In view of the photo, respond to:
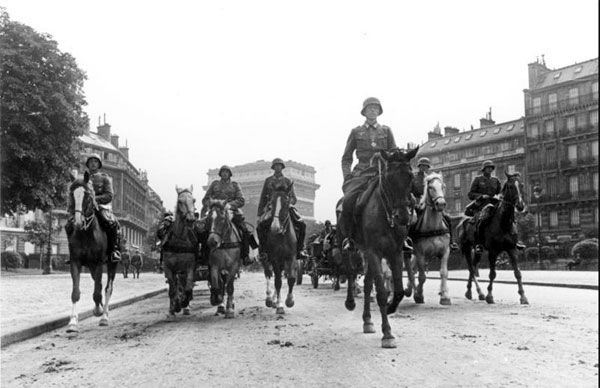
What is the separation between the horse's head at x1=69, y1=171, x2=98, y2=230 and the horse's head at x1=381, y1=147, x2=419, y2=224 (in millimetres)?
5234

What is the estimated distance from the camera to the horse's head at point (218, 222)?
36.5ft

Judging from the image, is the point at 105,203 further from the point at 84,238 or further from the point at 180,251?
the point at 180,251

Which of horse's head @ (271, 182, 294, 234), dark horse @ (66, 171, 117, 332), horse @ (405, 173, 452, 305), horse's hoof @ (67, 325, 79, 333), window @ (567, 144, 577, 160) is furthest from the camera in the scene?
horse @ (405, 173, 452, 305)

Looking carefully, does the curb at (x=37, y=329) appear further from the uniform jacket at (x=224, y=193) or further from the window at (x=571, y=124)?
the window at (x=571, y=124)

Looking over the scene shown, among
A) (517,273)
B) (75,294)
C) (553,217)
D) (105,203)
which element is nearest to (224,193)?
(105,203)

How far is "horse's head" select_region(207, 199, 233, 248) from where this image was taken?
11.1 meters

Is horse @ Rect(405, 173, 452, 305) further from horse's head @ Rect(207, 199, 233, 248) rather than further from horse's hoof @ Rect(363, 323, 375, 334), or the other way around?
horse's hoof @ Rect(363, 323, 375, 334)

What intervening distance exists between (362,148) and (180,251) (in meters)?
4.28

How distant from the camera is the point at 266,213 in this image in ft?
41.1

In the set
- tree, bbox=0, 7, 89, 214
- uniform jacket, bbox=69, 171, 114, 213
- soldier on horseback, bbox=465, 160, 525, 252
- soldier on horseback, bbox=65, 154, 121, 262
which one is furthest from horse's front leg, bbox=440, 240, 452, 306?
tree, bbox=0, 7, 89, 214

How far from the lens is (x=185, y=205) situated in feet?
37.4

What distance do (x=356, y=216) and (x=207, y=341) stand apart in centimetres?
266

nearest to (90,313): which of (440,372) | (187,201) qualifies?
(187,201)

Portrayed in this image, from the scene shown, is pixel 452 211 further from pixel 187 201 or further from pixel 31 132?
pixel 187 201
